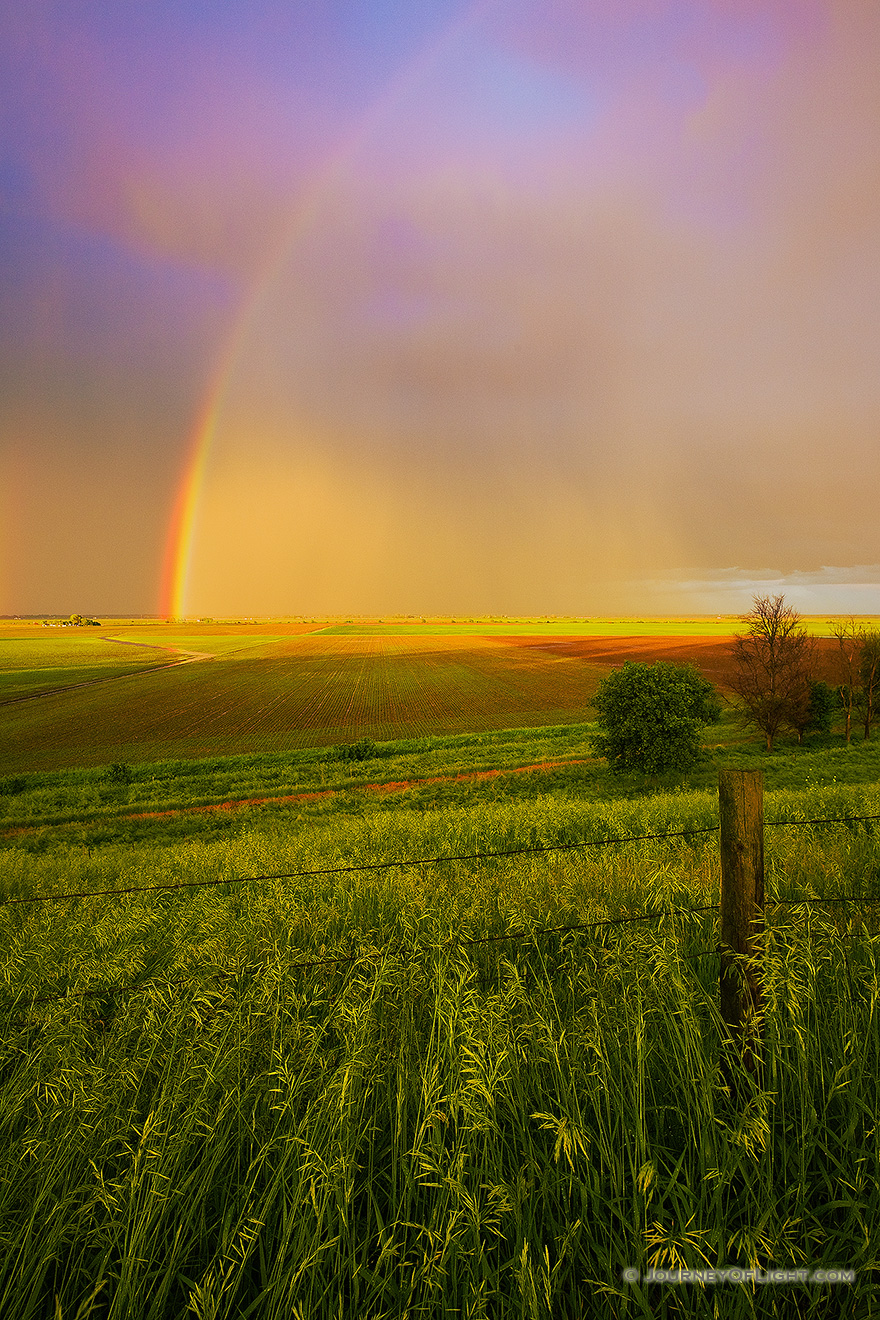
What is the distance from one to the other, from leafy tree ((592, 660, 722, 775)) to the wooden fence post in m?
28.9

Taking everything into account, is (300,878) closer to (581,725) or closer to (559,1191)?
(559,1191)

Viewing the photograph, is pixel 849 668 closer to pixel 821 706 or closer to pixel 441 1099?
pixel 821 706

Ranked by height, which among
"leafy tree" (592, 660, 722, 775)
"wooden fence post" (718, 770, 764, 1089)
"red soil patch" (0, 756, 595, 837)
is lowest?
"red soil patch" (0, 756, 595, 837)

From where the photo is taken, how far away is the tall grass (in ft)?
6.51

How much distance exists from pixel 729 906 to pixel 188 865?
9944 mm

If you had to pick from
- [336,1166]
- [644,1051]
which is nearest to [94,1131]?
[336,1166]

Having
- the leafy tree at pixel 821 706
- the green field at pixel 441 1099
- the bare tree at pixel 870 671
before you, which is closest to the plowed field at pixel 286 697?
the leafy tree at pixel 821 706

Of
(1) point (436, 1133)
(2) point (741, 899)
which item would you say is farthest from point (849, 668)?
(1) point (436, 1133)

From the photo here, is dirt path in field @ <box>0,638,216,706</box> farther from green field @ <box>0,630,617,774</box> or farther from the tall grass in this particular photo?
the tall grass

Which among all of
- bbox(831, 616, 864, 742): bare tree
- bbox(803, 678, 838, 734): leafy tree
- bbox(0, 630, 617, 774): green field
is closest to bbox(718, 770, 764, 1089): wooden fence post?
bbox(803, 678, 838, 734): leafy tree

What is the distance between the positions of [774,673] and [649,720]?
12.8m

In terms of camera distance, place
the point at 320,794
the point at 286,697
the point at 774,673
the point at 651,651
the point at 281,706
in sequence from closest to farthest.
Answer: the point at 320,794 < the point at 774,673 < the point at 281,706 < the point at 286,697 < the point at 651,651

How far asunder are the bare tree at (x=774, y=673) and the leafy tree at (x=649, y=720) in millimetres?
6131

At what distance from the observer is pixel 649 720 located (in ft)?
101
